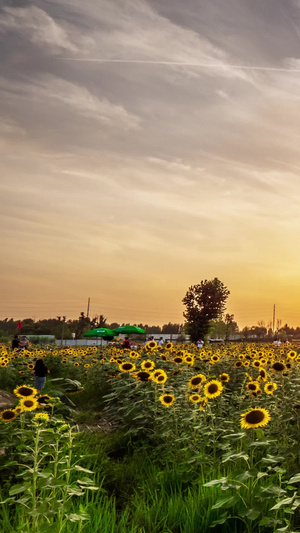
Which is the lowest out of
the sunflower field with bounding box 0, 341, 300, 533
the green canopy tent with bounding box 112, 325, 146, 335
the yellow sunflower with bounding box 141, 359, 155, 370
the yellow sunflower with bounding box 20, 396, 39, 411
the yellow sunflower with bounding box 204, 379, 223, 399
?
the sunflower field with bounding box 0, 341, 300, 533

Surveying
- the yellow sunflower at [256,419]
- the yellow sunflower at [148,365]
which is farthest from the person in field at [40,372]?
the yellow sunflower at [256,419]

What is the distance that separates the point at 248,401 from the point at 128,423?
1.90 m

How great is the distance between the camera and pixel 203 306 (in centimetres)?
4928

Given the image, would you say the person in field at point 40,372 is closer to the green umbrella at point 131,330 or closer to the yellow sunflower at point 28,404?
the yellow sunflower at point 28,404

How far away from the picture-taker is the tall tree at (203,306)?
48.7m

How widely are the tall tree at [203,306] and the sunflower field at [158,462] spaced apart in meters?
37.3

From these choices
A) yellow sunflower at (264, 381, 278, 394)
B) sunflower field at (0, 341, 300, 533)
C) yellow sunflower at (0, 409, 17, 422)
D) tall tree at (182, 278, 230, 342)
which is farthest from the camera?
tall tree at (182, 278, 230, 342)

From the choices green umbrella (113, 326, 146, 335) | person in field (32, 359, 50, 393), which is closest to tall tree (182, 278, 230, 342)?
green umbrella (113, 326, 146, 335)

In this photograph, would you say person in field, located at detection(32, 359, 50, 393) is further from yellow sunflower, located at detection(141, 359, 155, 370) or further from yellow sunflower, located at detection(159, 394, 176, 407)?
yellow sunflower, located at detection(159, 394, 176, 407)

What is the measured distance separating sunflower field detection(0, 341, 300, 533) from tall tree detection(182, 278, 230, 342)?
122 ft

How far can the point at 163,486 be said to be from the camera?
5973 mm

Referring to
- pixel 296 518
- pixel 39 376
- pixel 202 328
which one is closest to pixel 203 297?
pixel 202 328

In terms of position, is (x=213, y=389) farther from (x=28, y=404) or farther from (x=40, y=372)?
(x=40, y=372)

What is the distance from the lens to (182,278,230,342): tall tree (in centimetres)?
4866
